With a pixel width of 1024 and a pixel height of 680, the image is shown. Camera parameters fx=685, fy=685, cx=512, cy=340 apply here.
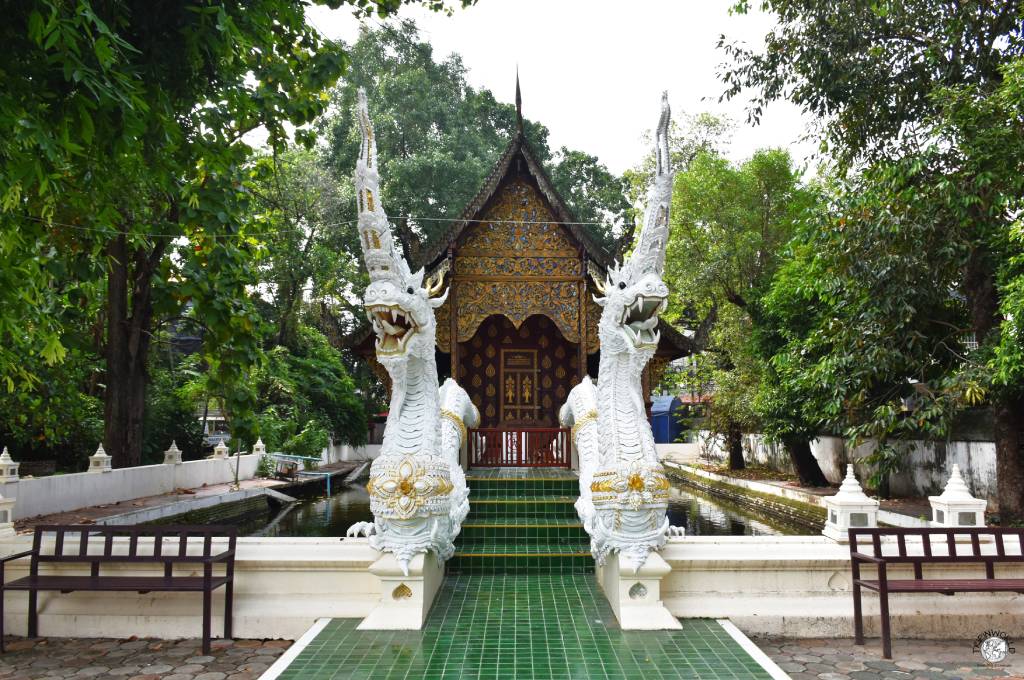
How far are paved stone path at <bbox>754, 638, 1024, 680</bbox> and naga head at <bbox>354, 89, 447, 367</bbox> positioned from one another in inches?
123

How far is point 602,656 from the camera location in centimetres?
393

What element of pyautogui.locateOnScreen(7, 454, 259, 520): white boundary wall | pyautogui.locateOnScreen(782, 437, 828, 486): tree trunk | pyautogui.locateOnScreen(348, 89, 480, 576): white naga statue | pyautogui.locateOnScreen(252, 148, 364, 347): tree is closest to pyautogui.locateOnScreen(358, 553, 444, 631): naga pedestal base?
pyautogui.locateOnScreen(348, 89, 480, 576): white naga statue

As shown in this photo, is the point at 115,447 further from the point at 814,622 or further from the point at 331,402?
the point at 814,622

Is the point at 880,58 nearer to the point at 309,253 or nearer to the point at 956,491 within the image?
the point at 956,491

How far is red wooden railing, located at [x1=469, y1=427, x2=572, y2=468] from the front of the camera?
29.0 ft

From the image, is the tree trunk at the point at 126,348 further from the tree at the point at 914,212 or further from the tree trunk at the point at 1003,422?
the tree trunk at the point at 1003,422

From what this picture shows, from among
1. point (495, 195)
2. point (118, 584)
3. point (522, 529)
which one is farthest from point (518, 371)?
point (118, 584)

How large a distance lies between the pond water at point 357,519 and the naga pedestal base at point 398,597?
635cm

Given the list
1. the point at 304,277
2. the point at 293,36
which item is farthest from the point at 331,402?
the point at 293,36

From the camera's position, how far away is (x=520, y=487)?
7254 millimetres

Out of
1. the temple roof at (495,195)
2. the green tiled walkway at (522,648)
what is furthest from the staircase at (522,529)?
the temple roof at (495,195)

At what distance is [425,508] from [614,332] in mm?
1764

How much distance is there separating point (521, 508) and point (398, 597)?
7.94 feet

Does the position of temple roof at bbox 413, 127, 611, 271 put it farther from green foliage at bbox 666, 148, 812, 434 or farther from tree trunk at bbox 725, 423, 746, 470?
tree trunk at bbox 725, 423, 746, 470
